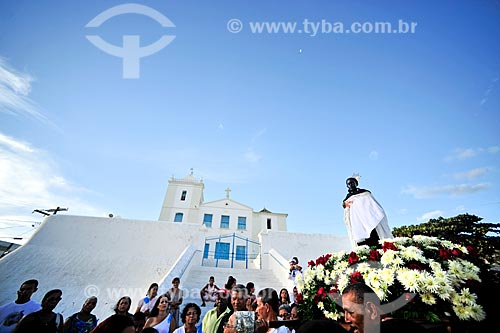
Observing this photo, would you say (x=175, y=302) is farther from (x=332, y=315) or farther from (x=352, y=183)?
(x=352, y=183)

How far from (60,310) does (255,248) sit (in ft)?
54.2

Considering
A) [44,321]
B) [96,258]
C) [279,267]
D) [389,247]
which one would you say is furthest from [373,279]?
[96,258]

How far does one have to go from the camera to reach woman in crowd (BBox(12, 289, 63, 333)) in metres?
3.24

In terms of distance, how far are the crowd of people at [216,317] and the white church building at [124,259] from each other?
83.2 inches

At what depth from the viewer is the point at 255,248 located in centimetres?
2189

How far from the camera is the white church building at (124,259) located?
322 inches

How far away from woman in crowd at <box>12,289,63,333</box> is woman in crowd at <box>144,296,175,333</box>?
1535mm

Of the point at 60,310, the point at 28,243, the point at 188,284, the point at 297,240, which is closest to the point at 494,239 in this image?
the point at 297,240

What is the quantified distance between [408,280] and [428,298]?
0.47 ft

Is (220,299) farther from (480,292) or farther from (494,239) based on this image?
(494,239)

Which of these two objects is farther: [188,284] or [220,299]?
[188,284]

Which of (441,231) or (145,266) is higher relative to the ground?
(441,231)

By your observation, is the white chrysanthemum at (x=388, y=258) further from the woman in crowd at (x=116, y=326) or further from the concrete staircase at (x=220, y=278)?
the concrete staircase at (x=220, y=278)

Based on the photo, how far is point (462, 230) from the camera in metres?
15.3
